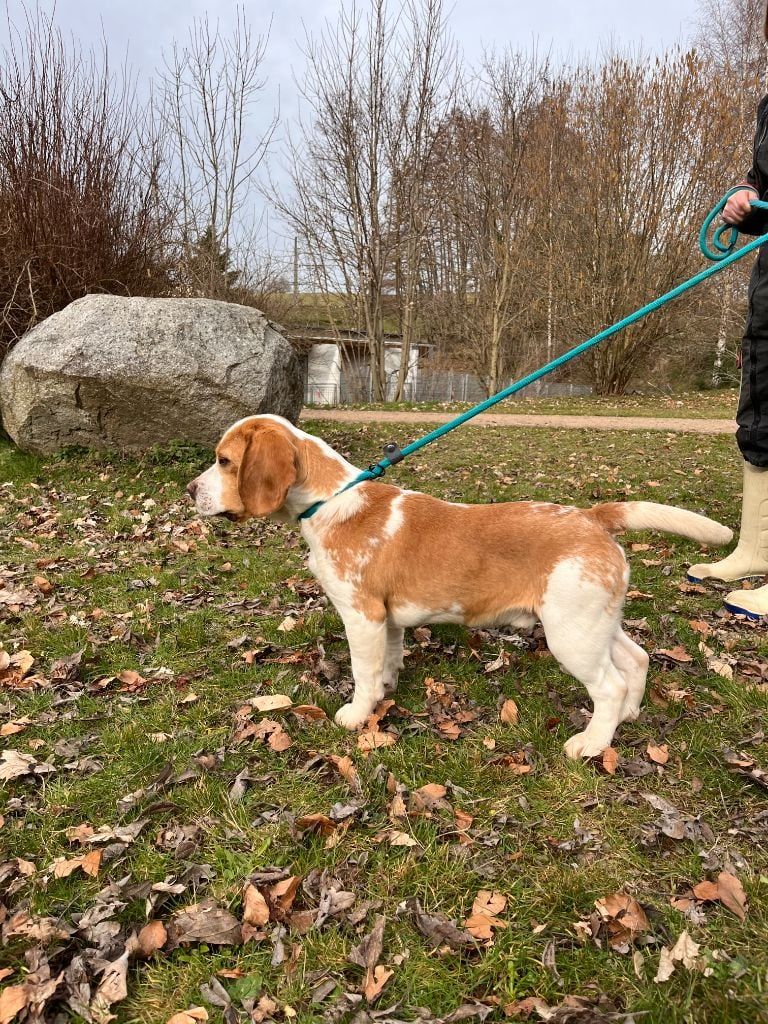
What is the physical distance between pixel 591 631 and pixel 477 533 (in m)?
0.74

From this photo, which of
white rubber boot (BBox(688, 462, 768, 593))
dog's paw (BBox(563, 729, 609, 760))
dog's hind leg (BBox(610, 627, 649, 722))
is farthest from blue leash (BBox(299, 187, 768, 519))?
dog's paw (BBox(563, 729, 609, 760))

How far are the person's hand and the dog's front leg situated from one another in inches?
139

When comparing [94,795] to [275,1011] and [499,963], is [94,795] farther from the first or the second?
[499,963]

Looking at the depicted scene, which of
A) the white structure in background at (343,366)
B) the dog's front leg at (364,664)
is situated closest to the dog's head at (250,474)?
the dog's front leg at (364,664)

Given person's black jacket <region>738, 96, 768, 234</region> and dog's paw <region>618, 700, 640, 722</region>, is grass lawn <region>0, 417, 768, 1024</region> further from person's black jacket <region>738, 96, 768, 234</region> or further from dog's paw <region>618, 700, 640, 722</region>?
person's black jacket <region>738, 96, 768, 234</region>

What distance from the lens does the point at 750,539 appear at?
16.6 feet

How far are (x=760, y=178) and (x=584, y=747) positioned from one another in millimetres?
4079

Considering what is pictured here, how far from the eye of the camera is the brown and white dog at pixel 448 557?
316 cm

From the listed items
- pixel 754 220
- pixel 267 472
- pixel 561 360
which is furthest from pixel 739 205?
pixel 267 472

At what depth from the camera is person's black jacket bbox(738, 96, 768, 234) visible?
4406mm

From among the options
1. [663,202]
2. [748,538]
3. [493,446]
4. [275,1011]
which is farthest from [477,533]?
[663,202]

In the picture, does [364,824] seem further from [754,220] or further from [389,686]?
[754,220]

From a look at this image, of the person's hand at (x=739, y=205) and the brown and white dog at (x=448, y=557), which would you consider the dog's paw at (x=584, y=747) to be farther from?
the person's hand at (x=739, y=205)

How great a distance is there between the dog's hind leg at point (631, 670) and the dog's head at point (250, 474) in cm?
197
